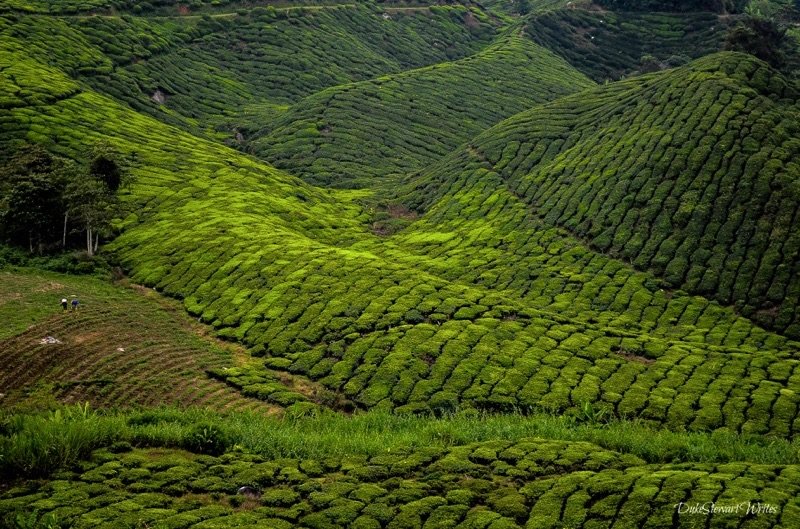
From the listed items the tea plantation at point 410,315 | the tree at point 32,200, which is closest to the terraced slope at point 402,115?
the tea plantation at point 410,315

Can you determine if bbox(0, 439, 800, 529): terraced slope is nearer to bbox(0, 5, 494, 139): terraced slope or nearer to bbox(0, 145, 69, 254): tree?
bbox(0, 145, 69, 254): tree

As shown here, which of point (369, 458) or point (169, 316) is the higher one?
point (369, 458)

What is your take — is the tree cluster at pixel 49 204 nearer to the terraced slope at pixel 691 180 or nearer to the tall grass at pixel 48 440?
the tall grass at pixel 48 440

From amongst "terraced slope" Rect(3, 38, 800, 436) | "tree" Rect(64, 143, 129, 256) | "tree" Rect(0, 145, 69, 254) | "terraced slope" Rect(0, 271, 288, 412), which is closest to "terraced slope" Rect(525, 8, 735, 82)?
"terraced slope" Rect(3, 38, 800, 436)

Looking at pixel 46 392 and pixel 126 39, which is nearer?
pixel 46 392

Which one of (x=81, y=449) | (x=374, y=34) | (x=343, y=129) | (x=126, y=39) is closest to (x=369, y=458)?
(x=81, y=449)

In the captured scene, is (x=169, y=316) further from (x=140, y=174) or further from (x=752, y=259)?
(x=752, y=259)

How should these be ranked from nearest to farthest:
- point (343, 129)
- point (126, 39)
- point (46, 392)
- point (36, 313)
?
1. point (46, 392)
2. point (36, 313)
3. point (343, 129)
4. point (126, 39)
